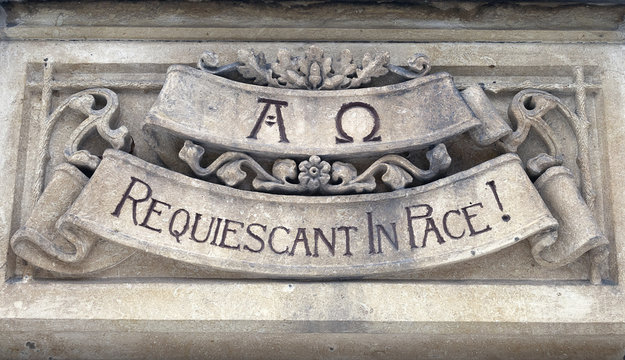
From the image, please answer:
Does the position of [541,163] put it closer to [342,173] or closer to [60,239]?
[342,173]

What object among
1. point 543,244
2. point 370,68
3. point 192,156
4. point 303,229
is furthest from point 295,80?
point 543,244

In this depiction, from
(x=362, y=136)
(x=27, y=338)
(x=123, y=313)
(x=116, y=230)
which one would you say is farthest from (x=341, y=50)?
(x=27, y=338)

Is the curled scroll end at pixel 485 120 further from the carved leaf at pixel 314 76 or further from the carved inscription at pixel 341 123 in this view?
the carved leaf at pixel 314 76

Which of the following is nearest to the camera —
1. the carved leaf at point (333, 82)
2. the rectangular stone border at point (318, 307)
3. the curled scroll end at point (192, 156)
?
the rectangular stone border at point (318, 307)

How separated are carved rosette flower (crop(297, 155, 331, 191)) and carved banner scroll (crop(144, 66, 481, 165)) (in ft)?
0.13

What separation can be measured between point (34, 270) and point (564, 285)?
211cm

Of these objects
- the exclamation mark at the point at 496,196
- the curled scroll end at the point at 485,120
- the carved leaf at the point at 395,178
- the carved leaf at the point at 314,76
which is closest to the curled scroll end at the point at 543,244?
the exclamation mark at the point at 496,196

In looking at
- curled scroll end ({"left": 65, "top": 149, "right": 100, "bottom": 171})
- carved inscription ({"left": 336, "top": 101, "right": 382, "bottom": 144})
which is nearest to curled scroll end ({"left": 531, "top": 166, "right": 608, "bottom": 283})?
carved inscription ({"left": 336, "top": 101, "right": 382, "bottom": 144})

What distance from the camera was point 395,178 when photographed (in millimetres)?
2898

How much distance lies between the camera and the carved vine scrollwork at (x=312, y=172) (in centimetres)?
289

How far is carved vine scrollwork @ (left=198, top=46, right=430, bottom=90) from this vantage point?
305 centimetres

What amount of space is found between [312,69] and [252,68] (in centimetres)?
25

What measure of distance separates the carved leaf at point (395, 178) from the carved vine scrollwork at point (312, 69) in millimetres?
414

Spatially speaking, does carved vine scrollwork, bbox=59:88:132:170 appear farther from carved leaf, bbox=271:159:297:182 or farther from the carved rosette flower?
the carved rosette flower
